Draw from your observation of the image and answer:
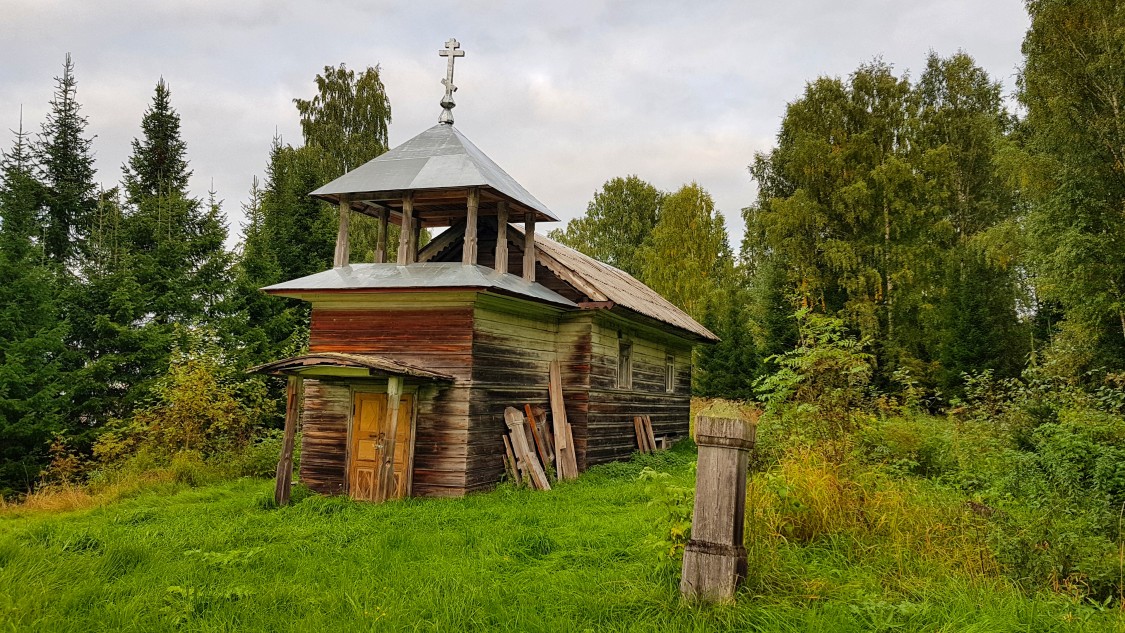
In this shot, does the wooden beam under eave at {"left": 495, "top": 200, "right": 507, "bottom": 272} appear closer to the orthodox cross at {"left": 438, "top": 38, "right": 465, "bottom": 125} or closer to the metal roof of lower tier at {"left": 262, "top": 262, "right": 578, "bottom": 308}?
the metal roof of lower tier at {"left": 262, "top": 262, "right": 578, "bottom": 308}

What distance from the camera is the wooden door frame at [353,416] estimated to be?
1039 cm

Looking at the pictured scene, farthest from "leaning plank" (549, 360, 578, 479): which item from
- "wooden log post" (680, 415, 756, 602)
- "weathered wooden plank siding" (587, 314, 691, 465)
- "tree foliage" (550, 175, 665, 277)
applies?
"tree foliage" (550, 175, 665, 277)

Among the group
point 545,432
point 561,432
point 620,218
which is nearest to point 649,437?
point 561,432

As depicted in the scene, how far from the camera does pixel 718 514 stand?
4.11m

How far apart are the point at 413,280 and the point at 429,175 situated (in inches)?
79.1

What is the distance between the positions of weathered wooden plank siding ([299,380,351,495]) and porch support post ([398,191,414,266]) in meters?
2.51

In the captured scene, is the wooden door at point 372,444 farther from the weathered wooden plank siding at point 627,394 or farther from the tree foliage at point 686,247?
the tree foliage at point 686,247

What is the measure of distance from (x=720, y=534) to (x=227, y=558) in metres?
4.76

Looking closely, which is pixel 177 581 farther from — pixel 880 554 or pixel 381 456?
pixel 880 554

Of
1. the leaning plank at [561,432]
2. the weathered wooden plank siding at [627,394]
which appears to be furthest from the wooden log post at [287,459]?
the weathered wooden plank siding at [627,394]

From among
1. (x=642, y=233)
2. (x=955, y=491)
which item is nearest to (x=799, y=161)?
(x=642, y=233)

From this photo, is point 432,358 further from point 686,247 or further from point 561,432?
point 686,247

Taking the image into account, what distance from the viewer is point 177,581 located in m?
5.59

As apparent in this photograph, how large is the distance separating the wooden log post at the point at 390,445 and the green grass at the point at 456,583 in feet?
4.42
